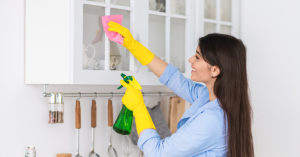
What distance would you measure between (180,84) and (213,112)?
0.39 metres

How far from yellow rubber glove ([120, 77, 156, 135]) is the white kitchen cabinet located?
94 millimetres

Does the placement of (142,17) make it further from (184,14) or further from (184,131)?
(184,131)

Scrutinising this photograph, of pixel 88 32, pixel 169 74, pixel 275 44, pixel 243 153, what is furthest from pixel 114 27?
pixel 275 44

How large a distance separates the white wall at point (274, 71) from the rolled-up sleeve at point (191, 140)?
0.91 m

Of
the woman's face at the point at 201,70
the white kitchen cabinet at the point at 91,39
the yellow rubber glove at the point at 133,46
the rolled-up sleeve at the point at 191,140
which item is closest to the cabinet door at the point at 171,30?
the white kitchen cabinet at the point at 91,39

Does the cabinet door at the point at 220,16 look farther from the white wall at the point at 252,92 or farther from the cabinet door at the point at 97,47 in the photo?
the cabinet door at the point at 97,47

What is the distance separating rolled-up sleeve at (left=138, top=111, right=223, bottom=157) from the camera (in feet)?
4.63

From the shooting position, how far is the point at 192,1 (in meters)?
1.93

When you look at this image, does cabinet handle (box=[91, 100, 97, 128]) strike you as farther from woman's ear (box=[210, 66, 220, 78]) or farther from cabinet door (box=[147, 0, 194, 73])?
woman's ear (box=[210, 66, 220, 78])

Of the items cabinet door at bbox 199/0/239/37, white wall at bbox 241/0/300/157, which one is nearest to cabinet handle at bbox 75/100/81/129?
cabinet door at bbox 199/0/239/37

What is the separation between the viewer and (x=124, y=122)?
6.02ft

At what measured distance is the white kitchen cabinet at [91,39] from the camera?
59.0 inches

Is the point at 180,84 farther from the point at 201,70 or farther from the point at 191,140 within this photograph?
the point at 191,140

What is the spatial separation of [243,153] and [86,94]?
0.84 metres
